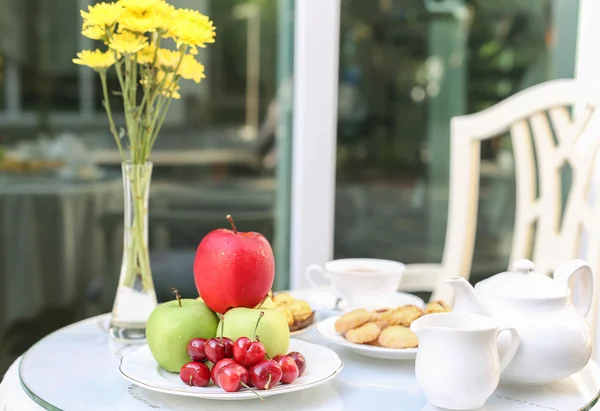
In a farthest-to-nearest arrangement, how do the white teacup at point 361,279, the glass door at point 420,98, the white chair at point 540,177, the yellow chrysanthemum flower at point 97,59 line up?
the glass door at point 420,98 → the white chair at point 540,177 → the white teacup at point 361,279 → the yellow chrysanthemum flower at point 97,59

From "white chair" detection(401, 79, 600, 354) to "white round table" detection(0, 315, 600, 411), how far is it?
1.86 feet

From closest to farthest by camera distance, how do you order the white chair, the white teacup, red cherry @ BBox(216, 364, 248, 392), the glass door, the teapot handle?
1. red cherry @ BBox(216, 364, 248, 392)
2. the teapot handle
3. the white teacup
4. the white chair
5. the glass door

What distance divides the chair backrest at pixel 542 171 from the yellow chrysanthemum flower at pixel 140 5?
888 mm

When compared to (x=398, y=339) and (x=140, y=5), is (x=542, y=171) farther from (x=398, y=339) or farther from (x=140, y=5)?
(x=140, y=5)

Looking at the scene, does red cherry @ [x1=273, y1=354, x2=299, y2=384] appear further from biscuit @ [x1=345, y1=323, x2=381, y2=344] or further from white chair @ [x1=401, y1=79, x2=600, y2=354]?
white chair @ [x1=401, y1=79, x2=600, y2=354]

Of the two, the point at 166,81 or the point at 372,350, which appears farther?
the point at 166,81

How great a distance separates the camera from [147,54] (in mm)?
1060

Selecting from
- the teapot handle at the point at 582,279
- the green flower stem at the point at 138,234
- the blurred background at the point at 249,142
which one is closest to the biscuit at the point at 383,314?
the teapot handle at the point at 582,279

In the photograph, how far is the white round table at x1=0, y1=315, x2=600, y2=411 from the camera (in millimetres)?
863

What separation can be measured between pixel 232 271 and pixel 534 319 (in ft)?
1.22

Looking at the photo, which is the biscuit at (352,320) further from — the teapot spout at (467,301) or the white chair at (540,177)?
the white chair at (540,177)

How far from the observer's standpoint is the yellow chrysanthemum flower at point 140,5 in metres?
0.99


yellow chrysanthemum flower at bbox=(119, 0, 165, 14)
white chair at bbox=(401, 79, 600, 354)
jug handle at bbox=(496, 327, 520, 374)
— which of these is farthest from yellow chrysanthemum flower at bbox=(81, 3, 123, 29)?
white chair at bbox=(401, 79, 600, 354)

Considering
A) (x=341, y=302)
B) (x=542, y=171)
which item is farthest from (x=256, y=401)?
(x=542, y=171)
